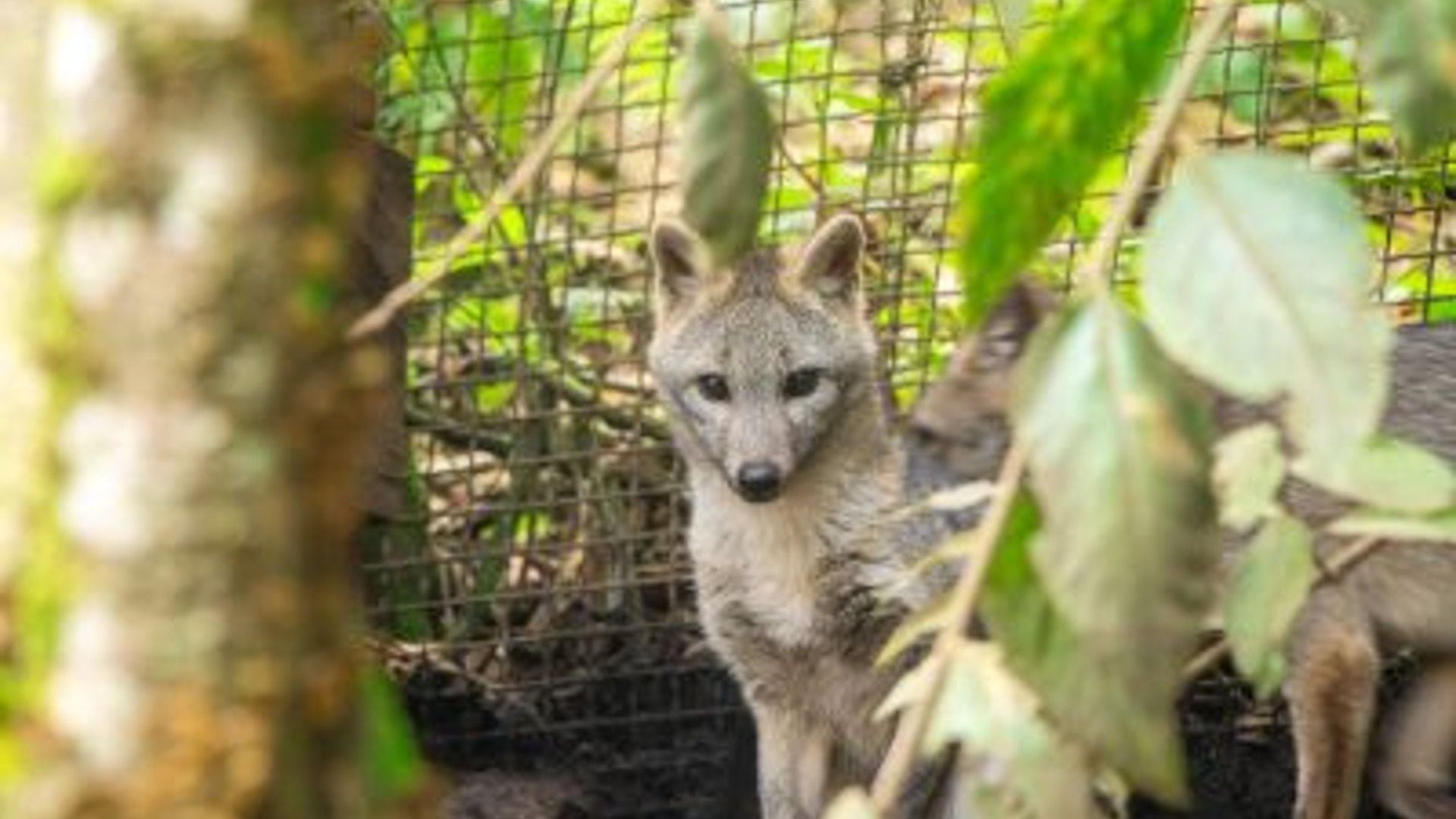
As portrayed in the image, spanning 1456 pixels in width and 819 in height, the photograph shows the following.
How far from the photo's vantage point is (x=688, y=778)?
746 cm

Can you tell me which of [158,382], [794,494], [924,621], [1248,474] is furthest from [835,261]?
[158,382]

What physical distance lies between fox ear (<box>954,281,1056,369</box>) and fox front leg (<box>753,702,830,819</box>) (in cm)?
120

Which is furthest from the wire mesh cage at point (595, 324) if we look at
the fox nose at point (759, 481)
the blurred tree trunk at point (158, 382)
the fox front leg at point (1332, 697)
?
the blurred tree trunk at point (158, 382)

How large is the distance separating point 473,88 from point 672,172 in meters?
1.00

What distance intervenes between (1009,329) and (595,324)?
207 cm

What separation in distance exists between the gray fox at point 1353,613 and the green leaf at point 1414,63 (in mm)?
3165

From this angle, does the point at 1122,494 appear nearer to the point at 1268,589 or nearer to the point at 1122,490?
the point at 1122,490

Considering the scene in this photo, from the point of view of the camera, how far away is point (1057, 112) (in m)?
2.55

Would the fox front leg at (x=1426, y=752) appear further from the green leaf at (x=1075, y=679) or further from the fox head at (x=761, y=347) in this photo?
the green leaf at (x=1075, y=679)

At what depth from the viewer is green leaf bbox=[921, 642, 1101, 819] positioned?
8.25ft

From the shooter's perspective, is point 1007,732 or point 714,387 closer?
point 1007,732

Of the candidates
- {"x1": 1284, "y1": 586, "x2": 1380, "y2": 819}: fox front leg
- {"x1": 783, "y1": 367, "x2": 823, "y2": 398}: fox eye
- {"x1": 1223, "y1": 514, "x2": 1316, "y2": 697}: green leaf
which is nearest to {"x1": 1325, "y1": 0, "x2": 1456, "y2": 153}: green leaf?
{"x1": 1223, "y1": 514, "x2": 1316, "y2": 697}: green leaf

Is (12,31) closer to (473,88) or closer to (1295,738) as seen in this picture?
(1295,738)

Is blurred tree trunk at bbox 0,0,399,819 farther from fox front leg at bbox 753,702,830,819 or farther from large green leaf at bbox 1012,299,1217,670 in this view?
fox front leg at bbox 753,702,830,819
